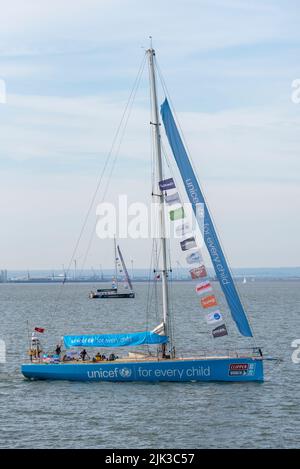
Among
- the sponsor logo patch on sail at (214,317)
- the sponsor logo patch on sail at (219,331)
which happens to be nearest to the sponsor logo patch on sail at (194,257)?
the sponsor logo patch on sail at (214,317)

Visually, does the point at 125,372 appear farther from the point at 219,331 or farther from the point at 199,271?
the point at 199,271

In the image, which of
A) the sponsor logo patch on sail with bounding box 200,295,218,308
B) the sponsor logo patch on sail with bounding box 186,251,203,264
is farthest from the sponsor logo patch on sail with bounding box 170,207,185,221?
the sponsor logo patch on sail with bounding box 200,295,218,308

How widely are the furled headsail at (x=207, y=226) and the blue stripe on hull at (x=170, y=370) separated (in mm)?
2043

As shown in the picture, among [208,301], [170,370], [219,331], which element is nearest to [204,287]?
[208,301]

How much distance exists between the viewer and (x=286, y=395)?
43.6 metres

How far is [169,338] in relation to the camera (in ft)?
152

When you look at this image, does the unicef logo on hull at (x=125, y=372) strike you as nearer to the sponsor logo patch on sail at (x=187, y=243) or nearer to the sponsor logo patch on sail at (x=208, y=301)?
the sponsor logo patch on sail at (x=208, y=301)

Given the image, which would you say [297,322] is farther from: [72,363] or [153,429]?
[153,429]

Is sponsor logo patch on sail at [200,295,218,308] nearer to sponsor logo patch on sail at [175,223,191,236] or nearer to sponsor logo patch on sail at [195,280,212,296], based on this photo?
sponsor logo patch on sail at [195,280,212,296]

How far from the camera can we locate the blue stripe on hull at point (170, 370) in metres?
44.6

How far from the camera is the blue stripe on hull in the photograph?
4459 cm

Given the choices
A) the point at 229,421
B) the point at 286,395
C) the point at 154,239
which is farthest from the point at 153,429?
the point at 154,239
